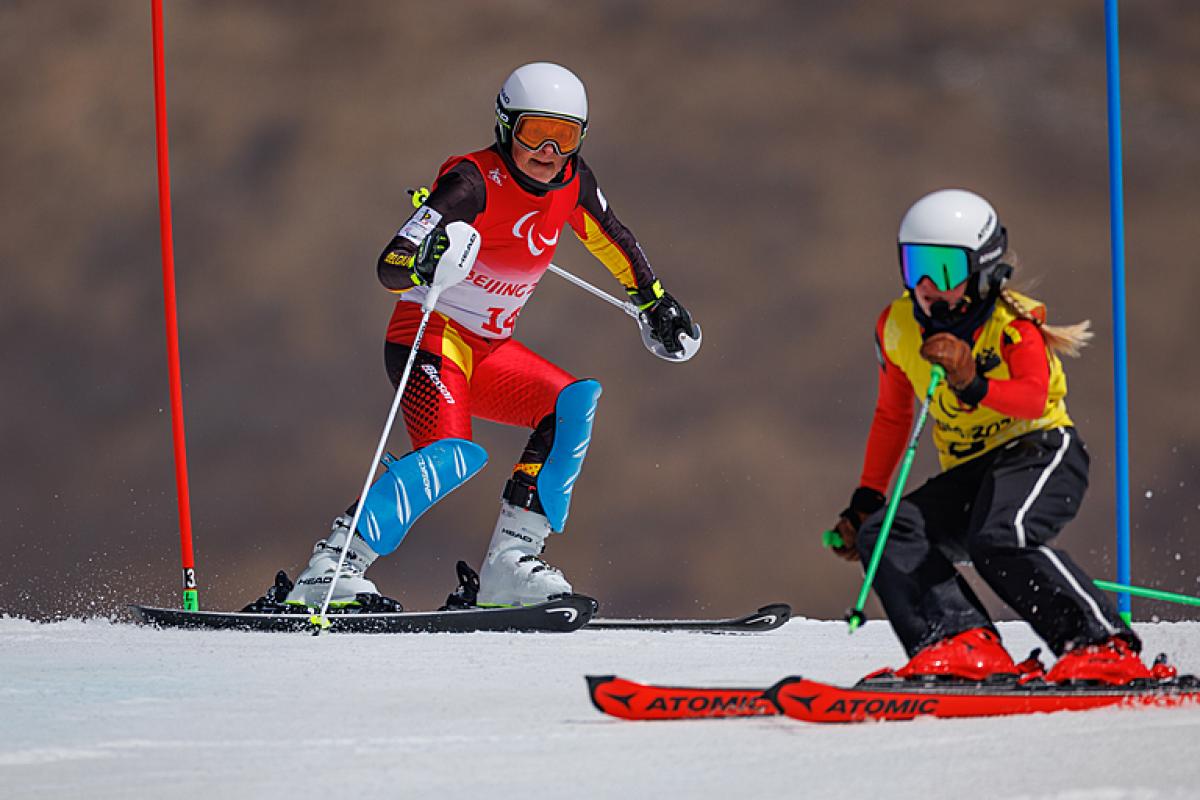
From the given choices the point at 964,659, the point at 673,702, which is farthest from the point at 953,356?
the point at 673,702

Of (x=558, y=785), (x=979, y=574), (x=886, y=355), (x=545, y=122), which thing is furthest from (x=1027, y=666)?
(x=545, y=122)

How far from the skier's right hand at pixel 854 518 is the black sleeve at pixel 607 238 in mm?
1867

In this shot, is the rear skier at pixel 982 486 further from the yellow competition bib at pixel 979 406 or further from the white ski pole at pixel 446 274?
the white ski pole at pixel 446 274

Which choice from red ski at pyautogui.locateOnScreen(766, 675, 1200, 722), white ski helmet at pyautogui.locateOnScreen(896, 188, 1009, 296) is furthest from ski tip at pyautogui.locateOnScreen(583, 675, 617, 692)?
white ski helmet at pyautogui.locateOnScreen(896, 188, 1009, 296)

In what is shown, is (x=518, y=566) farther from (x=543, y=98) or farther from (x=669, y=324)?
(x=543, y=98)

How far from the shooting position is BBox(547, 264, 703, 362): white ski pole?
4379 millimetres

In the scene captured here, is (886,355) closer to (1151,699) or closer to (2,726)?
(1151,699)

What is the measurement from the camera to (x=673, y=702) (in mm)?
2250

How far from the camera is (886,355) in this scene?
2650 millimetres

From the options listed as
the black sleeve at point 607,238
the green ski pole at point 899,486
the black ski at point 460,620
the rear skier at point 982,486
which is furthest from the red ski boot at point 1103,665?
the black sleeve at point 607,238

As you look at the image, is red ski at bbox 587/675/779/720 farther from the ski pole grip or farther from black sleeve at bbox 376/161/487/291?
black sleeve at bbox 376/161/487/291

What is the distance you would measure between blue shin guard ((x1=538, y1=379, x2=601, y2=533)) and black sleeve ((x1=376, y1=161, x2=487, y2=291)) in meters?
Result: 0.53

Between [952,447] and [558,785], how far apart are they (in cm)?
109

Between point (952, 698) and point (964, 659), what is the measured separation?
18cm
